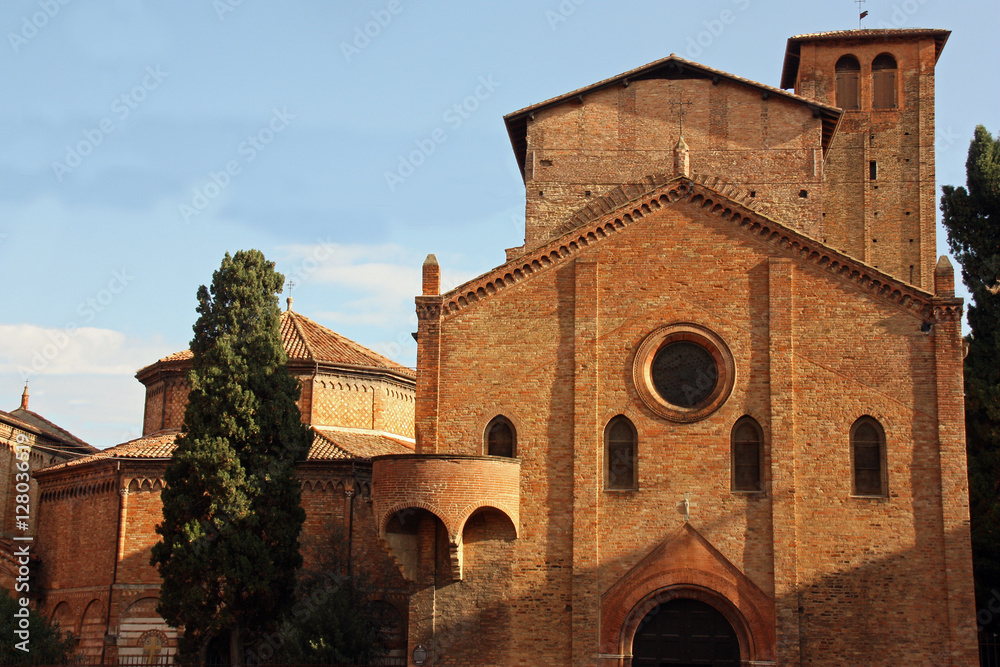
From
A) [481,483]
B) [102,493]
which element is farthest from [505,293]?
[102,493]

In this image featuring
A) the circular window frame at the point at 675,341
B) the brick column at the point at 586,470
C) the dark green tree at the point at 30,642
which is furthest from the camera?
the circular window frame at the point at 675,341

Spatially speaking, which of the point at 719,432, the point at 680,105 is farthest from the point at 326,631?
the point at 680,105

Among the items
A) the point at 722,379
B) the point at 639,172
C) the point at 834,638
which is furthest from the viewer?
the point at 639,172

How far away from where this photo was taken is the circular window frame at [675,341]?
68.5ft

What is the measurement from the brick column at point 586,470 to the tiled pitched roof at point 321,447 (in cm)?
774

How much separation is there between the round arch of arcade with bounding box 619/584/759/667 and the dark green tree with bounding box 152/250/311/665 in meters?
6.67

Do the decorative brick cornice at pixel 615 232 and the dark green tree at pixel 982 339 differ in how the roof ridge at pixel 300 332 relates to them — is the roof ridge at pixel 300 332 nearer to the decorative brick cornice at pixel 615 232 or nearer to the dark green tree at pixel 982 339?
the decorative brick cornice at pixel 615 232

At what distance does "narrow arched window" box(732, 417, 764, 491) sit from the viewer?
20.7m

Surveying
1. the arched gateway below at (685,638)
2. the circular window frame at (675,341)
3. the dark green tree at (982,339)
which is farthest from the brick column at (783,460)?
the dark green tree at (982,339)

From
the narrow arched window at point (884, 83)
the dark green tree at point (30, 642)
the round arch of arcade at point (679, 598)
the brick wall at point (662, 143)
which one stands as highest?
the narrow arched window at point (884, 83)

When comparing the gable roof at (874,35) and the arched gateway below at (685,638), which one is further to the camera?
the gable roof at (874,35)

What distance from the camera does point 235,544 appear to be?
21.1 m

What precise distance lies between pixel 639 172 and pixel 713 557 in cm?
1070

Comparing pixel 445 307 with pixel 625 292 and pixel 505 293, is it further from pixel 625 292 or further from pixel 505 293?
pixel 625 292
